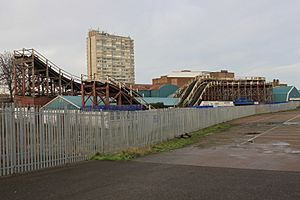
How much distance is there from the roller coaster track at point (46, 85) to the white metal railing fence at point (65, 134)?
1869cm

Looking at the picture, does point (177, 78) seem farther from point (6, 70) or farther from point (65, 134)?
point (65, 134)

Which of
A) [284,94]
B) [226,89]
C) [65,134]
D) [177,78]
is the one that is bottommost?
[65,134]

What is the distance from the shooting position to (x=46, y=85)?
44.7m

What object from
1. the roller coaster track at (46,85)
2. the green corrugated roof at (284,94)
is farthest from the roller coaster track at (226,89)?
the roller coaster track at (46,85)

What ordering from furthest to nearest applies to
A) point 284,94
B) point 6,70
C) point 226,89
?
point 284,94 < point 226,89 < point 6,70

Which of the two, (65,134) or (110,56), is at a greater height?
(110,56)

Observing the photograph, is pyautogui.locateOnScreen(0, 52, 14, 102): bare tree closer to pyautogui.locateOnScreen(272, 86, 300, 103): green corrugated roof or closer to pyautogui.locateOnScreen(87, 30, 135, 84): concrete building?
pyautogui.locateOnScreen(272, 86, 300, 103): green corrugated roof

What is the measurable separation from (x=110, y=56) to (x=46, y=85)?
3408 inches

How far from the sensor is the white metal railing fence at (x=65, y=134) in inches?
377

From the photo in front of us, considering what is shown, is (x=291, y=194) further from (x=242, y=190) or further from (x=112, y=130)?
(x=112, y=130)

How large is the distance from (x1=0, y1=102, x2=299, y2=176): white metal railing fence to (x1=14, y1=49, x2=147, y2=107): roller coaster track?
18.7m

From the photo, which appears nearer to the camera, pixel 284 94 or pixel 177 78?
pixel 284 94

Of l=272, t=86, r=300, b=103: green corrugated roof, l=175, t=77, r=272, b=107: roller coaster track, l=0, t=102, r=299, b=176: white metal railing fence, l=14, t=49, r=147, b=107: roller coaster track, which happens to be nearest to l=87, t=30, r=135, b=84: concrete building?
l=272, t=86, r=300, b=103: green corrugated roof

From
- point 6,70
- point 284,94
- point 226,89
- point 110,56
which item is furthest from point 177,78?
point 6,70
